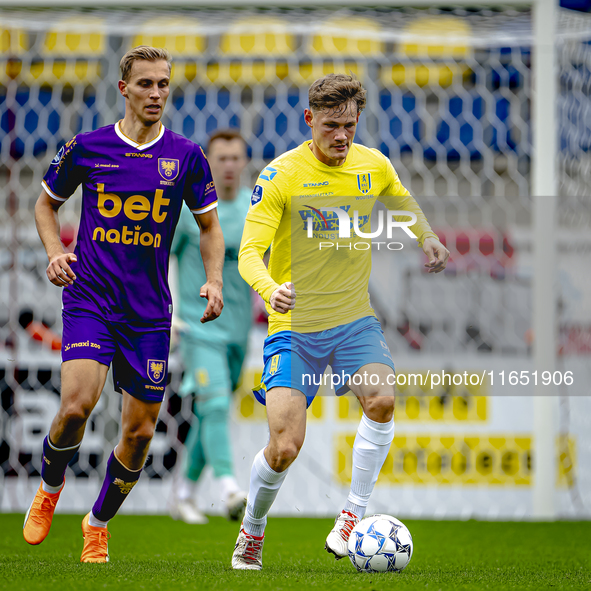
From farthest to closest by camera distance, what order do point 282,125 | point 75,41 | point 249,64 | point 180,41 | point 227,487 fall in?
point 180,41, point 75,41, point 282,125, point 249,64, point 227,487

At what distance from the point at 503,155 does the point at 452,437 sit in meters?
2.19

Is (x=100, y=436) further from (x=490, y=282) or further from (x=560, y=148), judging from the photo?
(x=560, y=148)

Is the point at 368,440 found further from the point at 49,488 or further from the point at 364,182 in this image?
the point at 49,488

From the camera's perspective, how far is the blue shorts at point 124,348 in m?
3.01

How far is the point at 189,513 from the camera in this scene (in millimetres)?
5090

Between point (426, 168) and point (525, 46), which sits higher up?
point (525, 46)

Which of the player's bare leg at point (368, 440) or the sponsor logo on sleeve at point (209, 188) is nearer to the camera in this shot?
the player's bare leg at point (368, 440)

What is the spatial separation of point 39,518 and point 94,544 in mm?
228

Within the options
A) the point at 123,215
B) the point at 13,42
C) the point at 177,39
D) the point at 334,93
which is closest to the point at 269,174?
the point at 334,93

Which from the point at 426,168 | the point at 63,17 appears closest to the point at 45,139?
the point at 63,17

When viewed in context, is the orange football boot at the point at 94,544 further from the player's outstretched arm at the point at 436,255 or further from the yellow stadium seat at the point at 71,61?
the yellow stadium seat at the point at 71,61

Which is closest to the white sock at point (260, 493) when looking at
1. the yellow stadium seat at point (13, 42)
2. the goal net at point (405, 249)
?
the goal net at point (405, 249)

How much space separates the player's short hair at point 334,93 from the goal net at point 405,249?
8.29ft

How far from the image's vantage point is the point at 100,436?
5.69 metres
